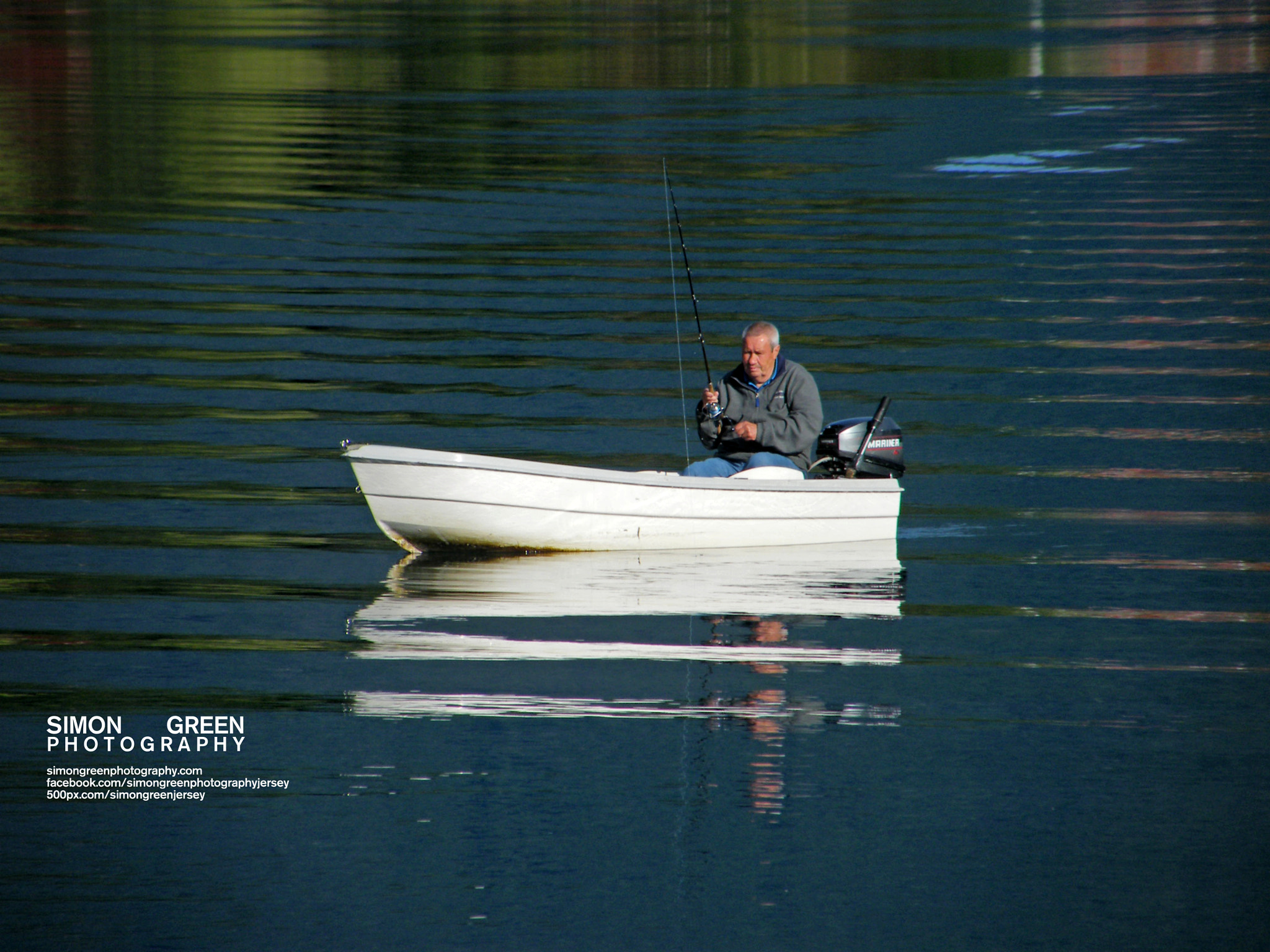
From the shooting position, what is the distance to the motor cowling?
11.2 meters

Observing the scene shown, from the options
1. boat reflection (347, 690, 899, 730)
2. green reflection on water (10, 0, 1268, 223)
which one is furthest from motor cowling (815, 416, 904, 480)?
green reflection on water (10, 0, 1268, 223)

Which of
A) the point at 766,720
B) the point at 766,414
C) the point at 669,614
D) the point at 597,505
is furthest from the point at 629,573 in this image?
the point at 766,720

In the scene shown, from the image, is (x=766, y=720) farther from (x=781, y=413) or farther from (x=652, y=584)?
(x=781, y=413)

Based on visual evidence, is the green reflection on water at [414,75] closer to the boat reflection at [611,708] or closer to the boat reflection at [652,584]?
the boat reflection at [652,584]

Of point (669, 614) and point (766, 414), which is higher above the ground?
point (766, 414)

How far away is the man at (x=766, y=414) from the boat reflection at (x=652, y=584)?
56cm

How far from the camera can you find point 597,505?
412 inches

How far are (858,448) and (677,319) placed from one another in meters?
7.48

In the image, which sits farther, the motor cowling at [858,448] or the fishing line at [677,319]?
the fishing line at [677,319]

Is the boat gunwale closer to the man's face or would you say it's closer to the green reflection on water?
the man's face

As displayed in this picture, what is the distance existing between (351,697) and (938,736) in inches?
106

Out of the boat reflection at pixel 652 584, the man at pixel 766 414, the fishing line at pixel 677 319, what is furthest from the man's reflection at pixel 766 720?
the fishing line at pixel 677 319

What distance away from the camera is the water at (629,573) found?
655 centimetres

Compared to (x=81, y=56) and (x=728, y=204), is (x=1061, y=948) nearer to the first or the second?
(x=728, y=204)
